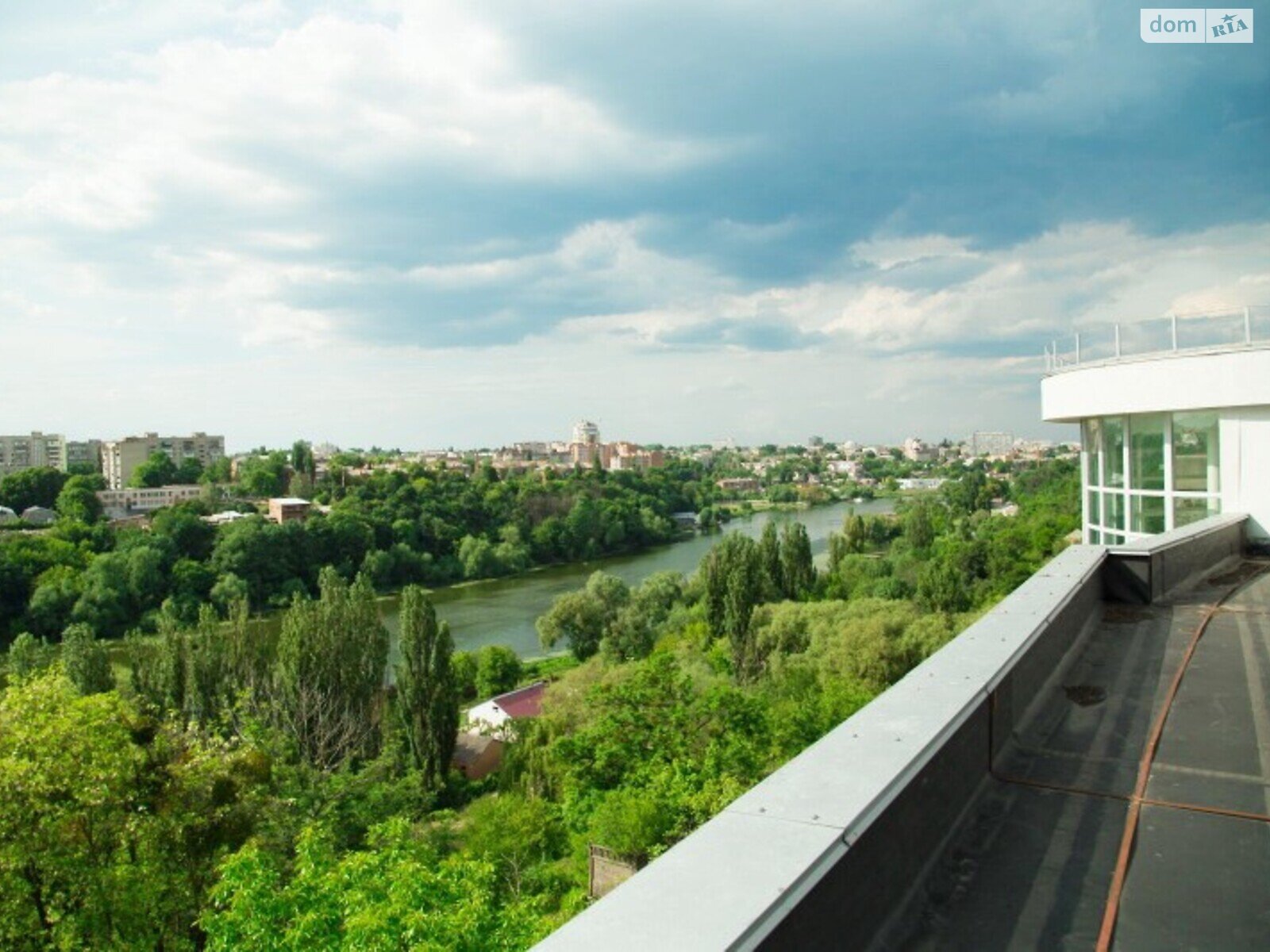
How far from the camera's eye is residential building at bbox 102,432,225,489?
85.9 meters

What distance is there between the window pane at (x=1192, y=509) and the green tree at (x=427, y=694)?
15.8 m

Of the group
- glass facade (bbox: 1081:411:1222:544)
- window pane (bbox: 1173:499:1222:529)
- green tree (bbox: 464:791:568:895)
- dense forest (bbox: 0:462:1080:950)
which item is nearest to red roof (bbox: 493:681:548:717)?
dense forest (bbox: 0:462:1080:950)

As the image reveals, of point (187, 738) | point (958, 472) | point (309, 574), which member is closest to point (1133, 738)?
point (187, 738)

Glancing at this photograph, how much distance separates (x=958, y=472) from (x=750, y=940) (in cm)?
12848

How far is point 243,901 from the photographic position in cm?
638

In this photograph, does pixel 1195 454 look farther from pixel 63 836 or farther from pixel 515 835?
pixel 63 836

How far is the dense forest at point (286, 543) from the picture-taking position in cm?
3744

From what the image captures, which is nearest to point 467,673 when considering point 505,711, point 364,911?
point 505,711

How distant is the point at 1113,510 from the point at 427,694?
1498 centimetres

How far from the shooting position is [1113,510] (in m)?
10.9

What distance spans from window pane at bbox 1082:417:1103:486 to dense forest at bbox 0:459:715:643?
2187 cm

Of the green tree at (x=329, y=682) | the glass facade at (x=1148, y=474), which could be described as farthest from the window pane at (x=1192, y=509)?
the green tree at (x=329, y=682)

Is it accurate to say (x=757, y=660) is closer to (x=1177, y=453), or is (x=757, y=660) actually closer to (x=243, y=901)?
(x=1177, y=453)

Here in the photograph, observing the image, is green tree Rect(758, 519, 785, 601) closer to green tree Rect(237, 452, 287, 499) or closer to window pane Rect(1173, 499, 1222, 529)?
window pane Rect(1173, 499, 1222, 529)
